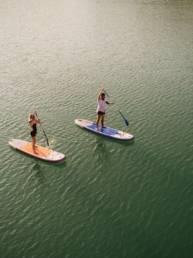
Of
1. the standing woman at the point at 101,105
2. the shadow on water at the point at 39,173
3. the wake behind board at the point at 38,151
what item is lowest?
the shadow on water at the point at 39,173

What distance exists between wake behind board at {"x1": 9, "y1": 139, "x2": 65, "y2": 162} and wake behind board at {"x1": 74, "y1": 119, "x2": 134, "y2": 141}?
4262 mm

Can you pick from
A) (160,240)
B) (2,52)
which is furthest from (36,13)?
(160,240)

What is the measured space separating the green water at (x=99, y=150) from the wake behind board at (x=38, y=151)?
0.47 meters

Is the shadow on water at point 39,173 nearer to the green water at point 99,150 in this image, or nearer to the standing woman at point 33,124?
the green water at point 99,150

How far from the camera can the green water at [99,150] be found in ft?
62.0

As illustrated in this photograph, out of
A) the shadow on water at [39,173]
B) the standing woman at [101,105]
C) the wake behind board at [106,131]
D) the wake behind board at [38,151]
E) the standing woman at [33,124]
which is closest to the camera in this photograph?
the shadow on water at [39,173]

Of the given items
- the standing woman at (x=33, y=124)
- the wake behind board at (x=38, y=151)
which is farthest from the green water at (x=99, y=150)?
the standing woman at (x=33, y=124)

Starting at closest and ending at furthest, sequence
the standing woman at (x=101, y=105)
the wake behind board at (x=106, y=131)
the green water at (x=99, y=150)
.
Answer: the green water at (x=99, y=150) < the wake behind board at (x=106, y=131) < the standing woman at (x=101, y=105)

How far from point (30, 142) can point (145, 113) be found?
10.2 m

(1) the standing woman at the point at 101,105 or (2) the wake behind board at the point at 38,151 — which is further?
(1) the standing woman at the point at 101,105

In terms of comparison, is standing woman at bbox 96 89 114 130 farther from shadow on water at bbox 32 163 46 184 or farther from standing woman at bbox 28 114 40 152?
shadow on water at bbox 32 163 46 184

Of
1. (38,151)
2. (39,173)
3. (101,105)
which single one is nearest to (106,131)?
(101,105)

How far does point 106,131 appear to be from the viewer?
28.8 metres

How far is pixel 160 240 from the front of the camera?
1850cm
